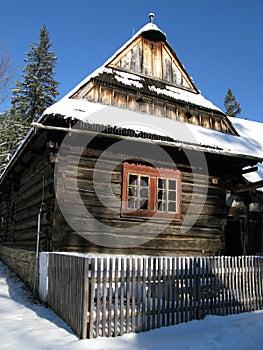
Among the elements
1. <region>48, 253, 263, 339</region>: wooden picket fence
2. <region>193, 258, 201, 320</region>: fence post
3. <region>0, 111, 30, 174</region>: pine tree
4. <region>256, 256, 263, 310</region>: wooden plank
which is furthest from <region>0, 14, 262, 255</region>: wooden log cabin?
<region>0, 111, 30, 174</region>: pine tree

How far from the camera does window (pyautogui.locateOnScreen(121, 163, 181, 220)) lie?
355 inches

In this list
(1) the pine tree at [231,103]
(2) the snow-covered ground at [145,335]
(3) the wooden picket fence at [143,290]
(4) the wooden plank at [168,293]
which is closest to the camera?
(2) the snow-covered ground at [145,335]

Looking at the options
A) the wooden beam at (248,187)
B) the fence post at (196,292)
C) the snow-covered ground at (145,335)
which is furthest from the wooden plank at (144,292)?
the wooden beam at (248,187)

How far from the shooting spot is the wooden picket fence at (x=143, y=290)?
16.7ft

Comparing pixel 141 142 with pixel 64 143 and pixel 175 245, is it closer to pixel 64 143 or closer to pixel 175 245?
pixel 64 143

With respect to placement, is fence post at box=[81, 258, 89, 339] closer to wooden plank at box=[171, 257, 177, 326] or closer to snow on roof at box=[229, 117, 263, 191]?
wooden plank at box=[171, 257, 177, 326]

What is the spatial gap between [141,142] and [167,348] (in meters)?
5.46

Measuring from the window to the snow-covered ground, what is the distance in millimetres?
3514

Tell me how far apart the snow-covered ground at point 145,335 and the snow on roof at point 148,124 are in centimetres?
454

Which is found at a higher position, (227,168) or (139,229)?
(227,168)

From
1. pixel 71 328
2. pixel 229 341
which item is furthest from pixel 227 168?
pixel 71 328

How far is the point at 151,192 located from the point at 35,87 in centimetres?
2504

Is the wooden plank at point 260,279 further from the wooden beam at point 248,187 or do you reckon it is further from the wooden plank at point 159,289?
the wooden beam at point 248,187

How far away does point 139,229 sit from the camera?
9.03 meters
